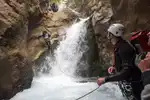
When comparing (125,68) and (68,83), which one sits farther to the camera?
(68,83)

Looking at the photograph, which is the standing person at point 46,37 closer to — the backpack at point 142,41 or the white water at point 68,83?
the white water at point 68,83

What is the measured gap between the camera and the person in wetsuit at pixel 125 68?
389cm

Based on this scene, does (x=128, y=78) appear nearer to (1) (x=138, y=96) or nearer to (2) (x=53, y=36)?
(1) (x=138, y=96)

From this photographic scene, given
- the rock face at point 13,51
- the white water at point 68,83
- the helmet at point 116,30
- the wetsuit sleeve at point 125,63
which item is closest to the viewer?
the wetsuit sleeve at point 125,63

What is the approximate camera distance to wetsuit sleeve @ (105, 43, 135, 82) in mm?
3881

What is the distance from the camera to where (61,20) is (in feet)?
58.9

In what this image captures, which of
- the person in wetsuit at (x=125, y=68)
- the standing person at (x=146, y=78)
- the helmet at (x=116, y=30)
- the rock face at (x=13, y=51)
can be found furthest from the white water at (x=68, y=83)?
the standing person at (x=146, y=78)

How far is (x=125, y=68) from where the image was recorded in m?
3.89

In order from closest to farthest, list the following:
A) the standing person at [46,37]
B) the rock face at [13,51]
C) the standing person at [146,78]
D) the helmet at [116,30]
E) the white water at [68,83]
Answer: the standing person at [146,78] < the helmet at [116,30] < the rock face at [13,51] < the white water at [68,83] < the standing person at [46,37]

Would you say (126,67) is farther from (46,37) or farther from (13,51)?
(46,37)

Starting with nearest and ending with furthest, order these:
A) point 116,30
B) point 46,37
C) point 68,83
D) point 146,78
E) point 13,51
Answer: point 146,78, point 116,30, point 13,51, point 68,83, point 46,37

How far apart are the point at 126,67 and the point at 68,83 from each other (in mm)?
8745

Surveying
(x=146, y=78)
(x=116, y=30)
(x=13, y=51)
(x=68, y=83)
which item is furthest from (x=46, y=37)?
(x=146, y=78)

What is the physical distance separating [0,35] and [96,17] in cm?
742
